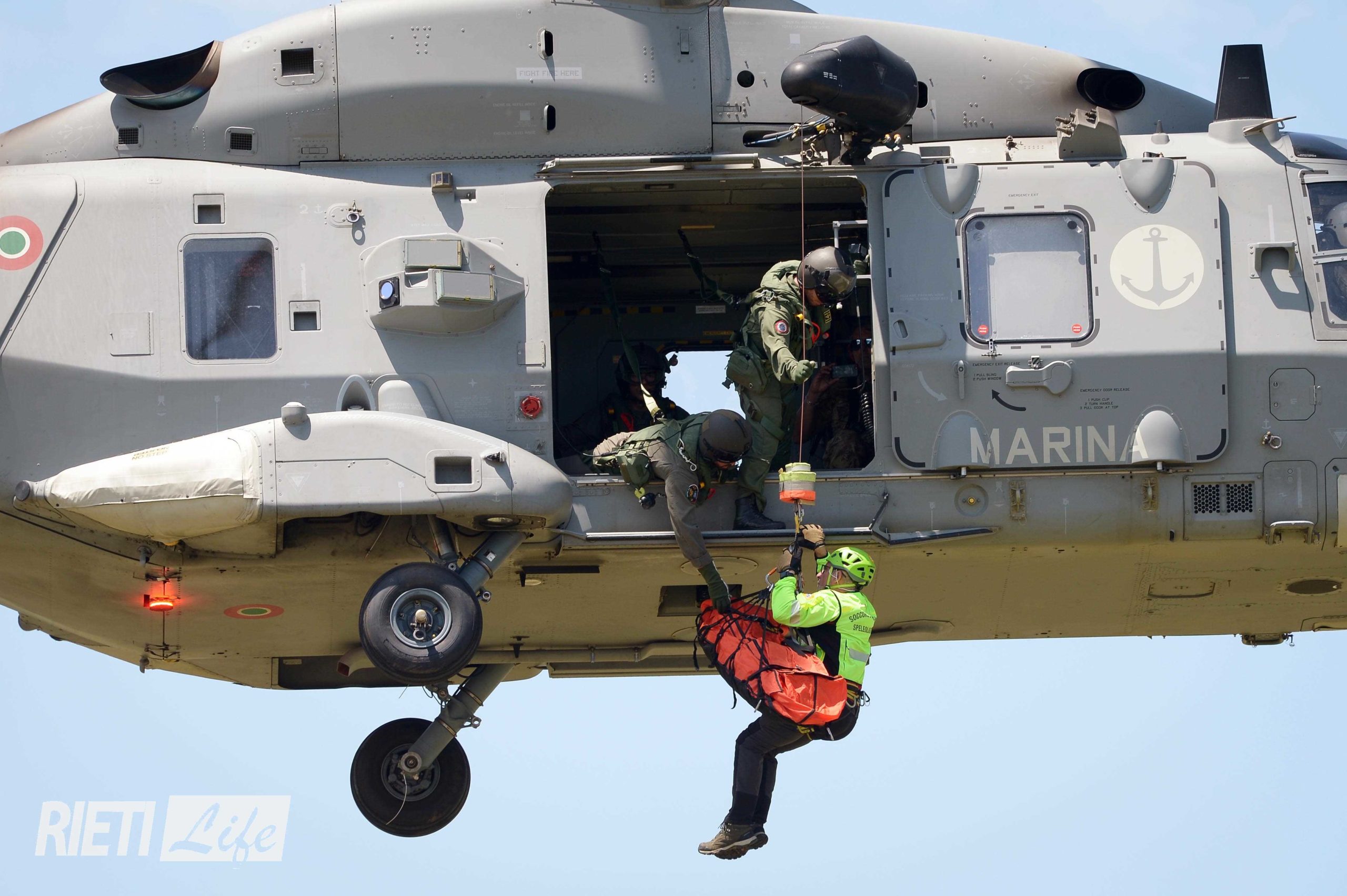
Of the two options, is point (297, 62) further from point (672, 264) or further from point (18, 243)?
point (672, 264)

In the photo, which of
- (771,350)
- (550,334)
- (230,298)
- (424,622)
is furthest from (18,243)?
(771,350)

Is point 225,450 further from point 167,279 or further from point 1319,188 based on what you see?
point 1319,188

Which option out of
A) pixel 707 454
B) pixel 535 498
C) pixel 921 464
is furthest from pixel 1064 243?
pixel 535 498

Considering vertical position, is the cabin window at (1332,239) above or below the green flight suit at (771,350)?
above

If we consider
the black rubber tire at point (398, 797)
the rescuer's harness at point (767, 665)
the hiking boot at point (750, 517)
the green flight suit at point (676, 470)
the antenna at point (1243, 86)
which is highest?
the antenna at point (1243, 86)

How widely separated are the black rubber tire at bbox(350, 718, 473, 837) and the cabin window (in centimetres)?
570

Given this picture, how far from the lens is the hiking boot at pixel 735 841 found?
12.0 metres

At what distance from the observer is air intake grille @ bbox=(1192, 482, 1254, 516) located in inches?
478

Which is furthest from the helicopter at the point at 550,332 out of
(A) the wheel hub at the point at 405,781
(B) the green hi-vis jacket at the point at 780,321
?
(A) the wheel hub at the point at 405,781

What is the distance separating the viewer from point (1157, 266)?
12.3m

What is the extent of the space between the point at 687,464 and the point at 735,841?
1.99 m

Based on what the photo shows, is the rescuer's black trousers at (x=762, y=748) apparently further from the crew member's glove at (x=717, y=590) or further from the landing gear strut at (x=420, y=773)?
the landing gear strut at (x=420, y=773)

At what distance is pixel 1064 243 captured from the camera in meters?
Result: 12.4

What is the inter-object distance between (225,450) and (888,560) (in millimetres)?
3527
